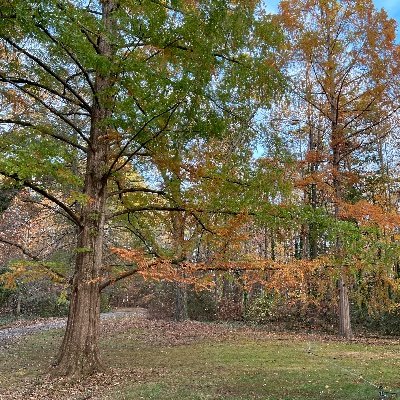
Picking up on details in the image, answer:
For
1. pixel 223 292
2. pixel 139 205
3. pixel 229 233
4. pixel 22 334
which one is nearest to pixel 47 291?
pixel 22 334

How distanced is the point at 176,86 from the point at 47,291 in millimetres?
19094

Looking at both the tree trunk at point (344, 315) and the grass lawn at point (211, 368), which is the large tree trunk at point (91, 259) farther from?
the tree trunk at point (344, 315)

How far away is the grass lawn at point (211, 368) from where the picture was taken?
656 centimetres

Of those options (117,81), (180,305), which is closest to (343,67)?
(117,81)

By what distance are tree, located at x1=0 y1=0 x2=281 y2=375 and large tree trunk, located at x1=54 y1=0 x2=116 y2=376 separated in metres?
0.02

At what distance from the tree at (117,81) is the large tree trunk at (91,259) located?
18mm

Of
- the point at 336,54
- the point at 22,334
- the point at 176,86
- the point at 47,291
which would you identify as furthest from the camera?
the point at 47,291

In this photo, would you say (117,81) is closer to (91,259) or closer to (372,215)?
(91,259)

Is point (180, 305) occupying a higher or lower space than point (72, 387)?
higher

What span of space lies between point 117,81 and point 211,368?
5.82 metres

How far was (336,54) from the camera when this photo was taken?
1412 cm

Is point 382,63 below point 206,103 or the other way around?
the other way around

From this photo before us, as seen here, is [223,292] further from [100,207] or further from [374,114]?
[100,207]

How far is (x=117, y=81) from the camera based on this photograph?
6969mm
